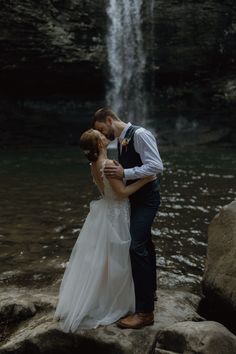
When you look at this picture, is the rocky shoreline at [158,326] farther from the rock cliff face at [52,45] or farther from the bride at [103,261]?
the rock cliff face at [52,45]

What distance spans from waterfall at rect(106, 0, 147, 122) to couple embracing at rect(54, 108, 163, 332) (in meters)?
21.4

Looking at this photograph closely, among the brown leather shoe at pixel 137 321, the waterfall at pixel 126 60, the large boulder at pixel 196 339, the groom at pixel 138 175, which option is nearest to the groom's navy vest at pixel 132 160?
the groom at pixel 138 175

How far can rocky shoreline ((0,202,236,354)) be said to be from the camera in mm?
3504

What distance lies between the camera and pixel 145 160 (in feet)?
13.5

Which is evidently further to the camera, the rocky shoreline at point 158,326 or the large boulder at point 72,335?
the large boulder at point 72,335

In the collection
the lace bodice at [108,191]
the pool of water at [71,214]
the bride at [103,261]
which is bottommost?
the pool of water at [71,214]

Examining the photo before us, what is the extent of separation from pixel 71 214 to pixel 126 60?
18226mm

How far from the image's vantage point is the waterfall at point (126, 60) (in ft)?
80.6

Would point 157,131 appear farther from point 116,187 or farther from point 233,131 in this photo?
point 116,187

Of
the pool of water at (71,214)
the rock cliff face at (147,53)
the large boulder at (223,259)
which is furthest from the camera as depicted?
the rock cliff face at (147,53)

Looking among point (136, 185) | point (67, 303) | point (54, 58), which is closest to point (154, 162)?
point (136, 185)

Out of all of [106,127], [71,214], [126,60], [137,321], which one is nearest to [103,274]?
[137,321]

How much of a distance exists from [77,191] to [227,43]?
1725 cm

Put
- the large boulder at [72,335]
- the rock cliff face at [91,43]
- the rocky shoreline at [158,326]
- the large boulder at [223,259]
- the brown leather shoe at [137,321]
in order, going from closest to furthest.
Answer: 1. the rocky shoreline at [158,326]
2. the large boulder at [72,335]
3. the brown leather shoe at [137,321]
4. the large boulder at [223,259]
5. the rock cliff face at [91,43]
